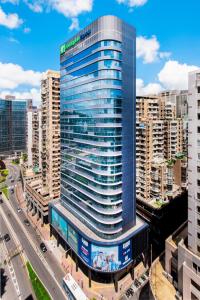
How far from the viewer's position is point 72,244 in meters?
56.2

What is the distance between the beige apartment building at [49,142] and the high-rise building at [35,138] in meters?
21.1

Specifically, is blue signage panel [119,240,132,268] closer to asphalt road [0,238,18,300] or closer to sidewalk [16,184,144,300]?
sidewalk [16,184,144,300]

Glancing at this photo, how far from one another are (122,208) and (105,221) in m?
5.29

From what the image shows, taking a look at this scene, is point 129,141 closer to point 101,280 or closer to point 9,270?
point 101,280

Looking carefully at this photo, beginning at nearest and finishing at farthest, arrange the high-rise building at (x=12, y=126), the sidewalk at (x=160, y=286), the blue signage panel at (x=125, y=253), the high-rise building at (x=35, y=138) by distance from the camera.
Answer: the sidewalk at (x=160, y=286)
the blue signage panel at (x=125, y=253)
the high-rise building at (x=35, y=138)
the high-rise building at (x=12, y=126)

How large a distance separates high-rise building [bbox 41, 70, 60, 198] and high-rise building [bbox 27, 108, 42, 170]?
833 inches

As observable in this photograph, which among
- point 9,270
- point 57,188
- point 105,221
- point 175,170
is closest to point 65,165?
point 57,188

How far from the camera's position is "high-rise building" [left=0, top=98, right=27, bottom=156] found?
17825 cm

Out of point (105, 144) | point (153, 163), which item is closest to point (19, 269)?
point (105, 144)

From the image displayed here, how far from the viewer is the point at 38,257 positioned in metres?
60.9

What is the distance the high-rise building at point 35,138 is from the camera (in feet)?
334

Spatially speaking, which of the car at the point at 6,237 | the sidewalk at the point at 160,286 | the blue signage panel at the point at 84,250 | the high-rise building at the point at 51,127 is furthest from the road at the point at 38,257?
the sidewalk at the point at 160,286

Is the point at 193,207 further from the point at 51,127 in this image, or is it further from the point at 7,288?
the point at 51,127

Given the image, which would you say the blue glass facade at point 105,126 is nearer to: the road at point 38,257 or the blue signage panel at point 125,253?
the blue signage panel at point 125,253
